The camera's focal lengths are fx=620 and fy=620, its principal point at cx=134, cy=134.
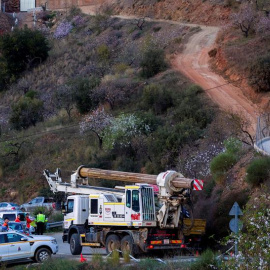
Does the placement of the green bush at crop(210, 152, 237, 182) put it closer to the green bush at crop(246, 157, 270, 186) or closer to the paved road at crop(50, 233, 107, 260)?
the green bush at crop(246, 157, 270, 186)

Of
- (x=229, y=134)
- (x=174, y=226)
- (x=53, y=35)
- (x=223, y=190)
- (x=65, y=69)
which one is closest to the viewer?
(x=174, y=226)

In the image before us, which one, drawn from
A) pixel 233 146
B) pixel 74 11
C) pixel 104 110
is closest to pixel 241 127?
pixel 233 146

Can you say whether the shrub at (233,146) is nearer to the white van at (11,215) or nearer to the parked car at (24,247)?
the parked car at (24,247)

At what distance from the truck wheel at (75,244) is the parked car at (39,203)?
14762 millimetres

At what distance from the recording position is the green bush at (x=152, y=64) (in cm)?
5388

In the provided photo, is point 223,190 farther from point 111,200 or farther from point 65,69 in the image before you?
point 65,69

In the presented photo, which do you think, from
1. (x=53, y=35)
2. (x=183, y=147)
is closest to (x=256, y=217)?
(x=183, y=147)

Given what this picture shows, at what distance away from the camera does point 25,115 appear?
182ft

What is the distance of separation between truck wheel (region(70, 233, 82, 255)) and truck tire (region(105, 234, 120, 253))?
203cm

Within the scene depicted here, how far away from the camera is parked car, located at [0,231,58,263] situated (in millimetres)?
21484

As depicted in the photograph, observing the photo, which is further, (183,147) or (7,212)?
(183,147)

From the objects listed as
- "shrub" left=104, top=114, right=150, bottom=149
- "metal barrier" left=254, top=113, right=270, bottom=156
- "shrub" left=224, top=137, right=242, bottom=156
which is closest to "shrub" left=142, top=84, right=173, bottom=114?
"shrub" left=104, top=114, right=150, bottom=149

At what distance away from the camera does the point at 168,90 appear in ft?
160

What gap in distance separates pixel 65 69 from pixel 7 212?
3381 cm
